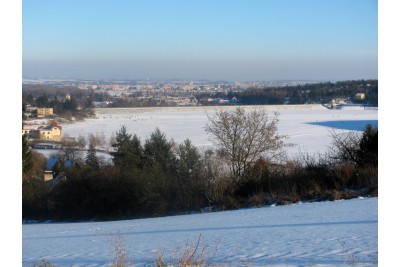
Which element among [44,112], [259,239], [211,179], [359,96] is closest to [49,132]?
[44,112]

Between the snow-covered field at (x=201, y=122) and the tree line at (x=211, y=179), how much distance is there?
5.76m

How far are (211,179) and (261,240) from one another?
7102 mm

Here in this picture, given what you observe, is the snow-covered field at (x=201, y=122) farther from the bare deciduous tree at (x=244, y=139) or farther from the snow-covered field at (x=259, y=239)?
the snow-covered field at (x=259, y=239)

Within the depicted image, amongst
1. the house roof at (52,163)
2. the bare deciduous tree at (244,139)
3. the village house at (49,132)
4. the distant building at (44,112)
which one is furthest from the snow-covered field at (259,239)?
the village house at (49,132)

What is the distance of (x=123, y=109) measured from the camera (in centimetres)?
4178

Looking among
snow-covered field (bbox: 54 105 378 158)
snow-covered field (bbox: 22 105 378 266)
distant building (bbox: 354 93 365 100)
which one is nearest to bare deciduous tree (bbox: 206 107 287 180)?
snow-covered field (bbox: 54 105 378 158)

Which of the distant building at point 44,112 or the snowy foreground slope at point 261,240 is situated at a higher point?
the distant building at point 44,112

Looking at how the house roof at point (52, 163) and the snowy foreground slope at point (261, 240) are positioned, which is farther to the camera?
the house roof at point (52, 163)

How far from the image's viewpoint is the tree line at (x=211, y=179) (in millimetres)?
12094

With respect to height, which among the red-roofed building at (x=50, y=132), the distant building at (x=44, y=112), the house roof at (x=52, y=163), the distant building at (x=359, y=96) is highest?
the distant building at (x=359, y=96)

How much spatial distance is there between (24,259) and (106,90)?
3774 cm

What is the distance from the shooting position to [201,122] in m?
38.7
